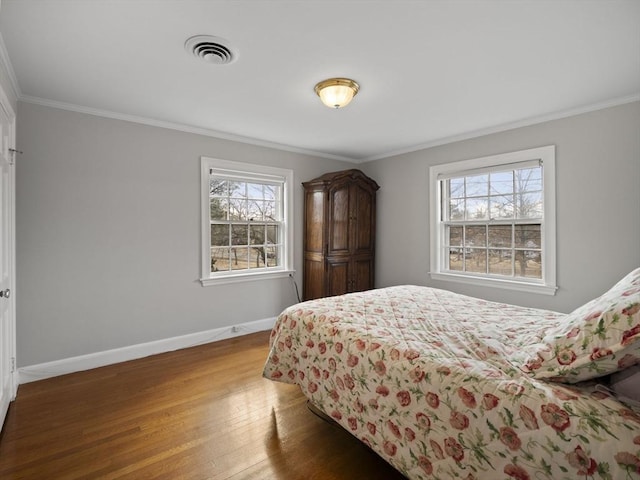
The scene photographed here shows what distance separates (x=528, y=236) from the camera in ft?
11.0

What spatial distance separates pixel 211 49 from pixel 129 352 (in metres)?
2.83

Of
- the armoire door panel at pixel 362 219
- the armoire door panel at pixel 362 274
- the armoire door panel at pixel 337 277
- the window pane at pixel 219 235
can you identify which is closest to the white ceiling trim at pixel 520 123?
the armoire door panel at pixel 362 219

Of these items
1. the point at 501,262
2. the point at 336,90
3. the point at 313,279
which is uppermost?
the point at 336,90

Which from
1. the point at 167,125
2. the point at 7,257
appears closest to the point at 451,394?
the point at 7,257

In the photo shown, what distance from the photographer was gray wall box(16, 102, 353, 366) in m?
2.71

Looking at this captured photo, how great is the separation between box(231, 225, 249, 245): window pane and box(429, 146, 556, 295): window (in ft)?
7.71

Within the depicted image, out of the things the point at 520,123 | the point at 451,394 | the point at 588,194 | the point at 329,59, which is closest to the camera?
the point at 451,394

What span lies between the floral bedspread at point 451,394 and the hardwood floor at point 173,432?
0.27 meters

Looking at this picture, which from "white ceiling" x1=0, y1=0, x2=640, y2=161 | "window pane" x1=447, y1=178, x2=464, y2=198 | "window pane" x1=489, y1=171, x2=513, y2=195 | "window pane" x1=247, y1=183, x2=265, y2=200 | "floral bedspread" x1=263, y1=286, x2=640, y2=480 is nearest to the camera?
"floral bedspread" x1=263, y1=286, x2=640, y2=480

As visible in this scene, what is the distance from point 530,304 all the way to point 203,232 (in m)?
3.55

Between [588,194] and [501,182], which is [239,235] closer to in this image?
[501,182]

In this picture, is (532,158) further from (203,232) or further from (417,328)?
(203,232)

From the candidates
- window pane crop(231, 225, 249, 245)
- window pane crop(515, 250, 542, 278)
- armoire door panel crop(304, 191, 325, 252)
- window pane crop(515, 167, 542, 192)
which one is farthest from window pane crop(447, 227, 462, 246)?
window pane crop(231, 225, 249, 245)

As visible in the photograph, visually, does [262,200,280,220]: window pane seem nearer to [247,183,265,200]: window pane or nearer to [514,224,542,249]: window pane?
[247,183,265,200]: window pane
